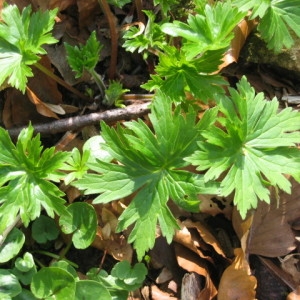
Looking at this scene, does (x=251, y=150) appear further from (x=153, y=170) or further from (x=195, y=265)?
(x=195, y=265)

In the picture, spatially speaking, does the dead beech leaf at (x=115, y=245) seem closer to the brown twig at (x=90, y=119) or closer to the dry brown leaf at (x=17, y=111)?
the brown twig at (x=90, y=119)

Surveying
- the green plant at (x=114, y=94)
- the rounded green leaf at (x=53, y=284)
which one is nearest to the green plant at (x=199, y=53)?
the green plant at (x=114, y=94)

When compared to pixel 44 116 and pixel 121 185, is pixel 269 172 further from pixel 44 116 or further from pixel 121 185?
pixel 44 116

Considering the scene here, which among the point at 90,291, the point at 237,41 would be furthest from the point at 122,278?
the point at 237,41

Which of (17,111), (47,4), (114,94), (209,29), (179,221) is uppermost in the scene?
(209,29)

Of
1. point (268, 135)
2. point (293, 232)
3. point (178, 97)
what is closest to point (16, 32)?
point (178, 97)

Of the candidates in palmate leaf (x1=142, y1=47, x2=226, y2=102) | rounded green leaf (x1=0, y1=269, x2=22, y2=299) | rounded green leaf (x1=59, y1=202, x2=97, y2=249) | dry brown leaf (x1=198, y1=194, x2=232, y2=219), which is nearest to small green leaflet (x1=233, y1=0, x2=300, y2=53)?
palmate leaf (x1=142, y1=47, x2=226, y2=102)
